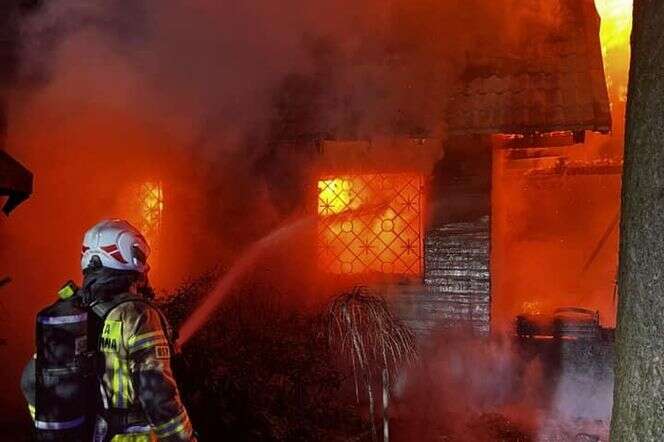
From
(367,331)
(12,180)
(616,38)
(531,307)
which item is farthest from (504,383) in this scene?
(616,38)

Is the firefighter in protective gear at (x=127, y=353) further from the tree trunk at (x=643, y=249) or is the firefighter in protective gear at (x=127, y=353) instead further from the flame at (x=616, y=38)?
the flame at (x=616, y=38)

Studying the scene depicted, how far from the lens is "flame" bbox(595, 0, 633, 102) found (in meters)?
10.1

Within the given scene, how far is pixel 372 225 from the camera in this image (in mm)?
7980

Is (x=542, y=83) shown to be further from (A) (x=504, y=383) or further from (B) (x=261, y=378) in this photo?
(B) (x=261, y=378)

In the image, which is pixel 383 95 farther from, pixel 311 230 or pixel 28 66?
pixel 28 66

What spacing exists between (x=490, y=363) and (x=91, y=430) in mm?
5563

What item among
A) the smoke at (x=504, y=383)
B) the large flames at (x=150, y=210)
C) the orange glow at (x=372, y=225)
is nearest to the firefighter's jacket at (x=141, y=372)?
the smoke at (x=504, y=383)

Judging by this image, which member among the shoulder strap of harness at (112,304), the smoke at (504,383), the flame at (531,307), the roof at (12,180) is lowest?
the smoke at (504,383)

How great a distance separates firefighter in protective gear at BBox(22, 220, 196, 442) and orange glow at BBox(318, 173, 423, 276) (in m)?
4.69

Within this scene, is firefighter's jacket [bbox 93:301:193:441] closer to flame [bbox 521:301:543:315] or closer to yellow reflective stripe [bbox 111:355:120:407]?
yellow reflective stripe [bbox 111:355:120:407]

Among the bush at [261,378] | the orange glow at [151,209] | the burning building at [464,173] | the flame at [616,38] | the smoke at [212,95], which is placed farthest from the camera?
the flame at [616,38]

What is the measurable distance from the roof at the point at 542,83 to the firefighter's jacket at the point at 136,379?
4.61 m

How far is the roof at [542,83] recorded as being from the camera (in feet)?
21.3

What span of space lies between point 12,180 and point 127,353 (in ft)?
13.0
